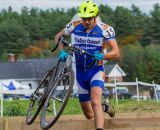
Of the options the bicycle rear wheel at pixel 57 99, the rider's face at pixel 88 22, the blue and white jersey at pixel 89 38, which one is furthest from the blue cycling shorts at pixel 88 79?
the rider's face at pixel 88 22

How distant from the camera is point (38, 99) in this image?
1073cm

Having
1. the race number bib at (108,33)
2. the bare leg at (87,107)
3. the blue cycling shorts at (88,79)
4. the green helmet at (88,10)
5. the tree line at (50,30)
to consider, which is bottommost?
the bare leg at (87,107)

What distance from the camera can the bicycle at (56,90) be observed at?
32.6ft

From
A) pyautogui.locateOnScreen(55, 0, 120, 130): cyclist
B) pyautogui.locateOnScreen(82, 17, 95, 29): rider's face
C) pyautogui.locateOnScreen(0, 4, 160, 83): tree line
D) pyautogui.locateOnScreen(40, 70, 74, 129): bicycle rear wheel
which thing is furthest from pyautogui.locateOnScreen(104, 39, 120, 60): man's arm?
pyautogui.locateOnScreen(0, 4, 160, 83): tree line

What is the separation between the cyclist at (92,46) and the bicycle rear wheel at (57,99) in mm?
322

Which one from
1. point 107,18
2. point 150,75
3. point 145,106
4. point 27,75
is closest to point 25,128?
point 145,106

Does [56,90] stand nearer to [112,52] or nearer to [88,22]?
[112,52]

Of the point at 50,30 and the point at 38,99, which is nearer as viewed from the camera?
the point at 38,99

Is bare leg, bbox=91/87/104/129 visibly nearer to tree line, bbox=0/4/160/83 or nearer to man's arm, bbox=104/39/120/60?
man's arm, bbox=104/39/120/60

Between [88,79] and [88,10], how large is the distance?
1132 mm

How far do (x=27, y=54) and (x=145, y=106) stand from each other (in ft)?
380

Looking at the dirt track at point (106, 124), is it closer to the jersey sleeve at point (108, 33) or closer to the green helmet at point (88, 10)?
the jersey sleeve at point (108, 33)

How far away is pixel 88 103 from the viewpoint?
10.6 metres

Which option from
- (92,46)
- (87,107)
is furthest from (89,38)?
(87,107)
